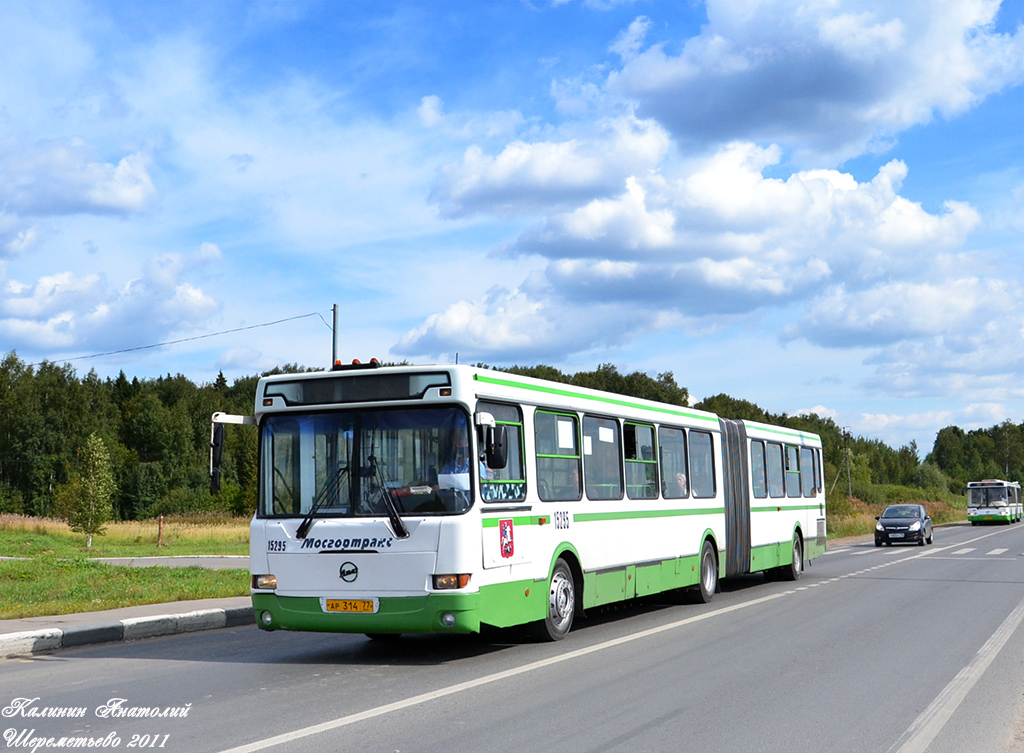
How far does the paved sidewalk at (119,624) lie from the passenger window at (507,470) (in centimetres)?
Result: 535

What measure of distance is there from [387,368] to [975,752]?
20.0 ft

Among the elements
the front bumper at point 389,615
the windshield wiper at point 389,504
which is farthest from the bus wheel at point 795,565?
the windshield wiper at point 389,504

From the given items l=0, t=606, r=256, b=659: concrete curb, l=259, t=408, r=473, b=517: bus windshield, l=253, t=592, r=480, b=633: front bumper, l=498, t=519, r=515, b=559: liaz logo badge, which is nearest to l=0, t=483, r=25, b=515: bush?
l=0, t=606, r=256, b=659: concrete curb

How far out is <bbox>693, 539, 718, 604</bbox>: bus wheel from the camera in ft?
54.4

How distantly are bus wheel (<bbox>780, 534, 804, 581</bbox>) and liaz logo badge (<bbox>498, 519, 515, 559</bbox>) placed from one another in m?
12.0

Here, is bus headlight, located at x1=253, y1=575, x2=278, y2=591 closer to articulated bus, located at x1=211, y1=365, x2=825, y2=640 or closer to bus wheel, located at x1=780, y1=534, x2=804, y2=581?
articulated bus, located at x1=211, y1=365, x2=825, y2=640

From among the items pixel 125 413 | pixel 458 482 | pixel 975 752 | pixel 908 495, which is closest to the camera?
pixel 975 752

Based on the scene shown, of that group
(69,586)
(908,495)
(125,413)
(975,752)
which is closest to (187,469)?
(125,413)

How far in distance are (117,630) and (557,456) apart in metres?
5.71

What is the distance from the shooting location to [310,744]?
686cm

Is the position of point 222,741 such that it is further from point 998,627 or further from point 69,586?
point 69,586

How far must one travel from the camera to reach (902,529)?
37656mm

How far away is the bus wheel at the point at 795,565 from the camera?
70.2ft

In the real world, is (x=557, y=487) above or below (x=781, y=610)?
→ above
